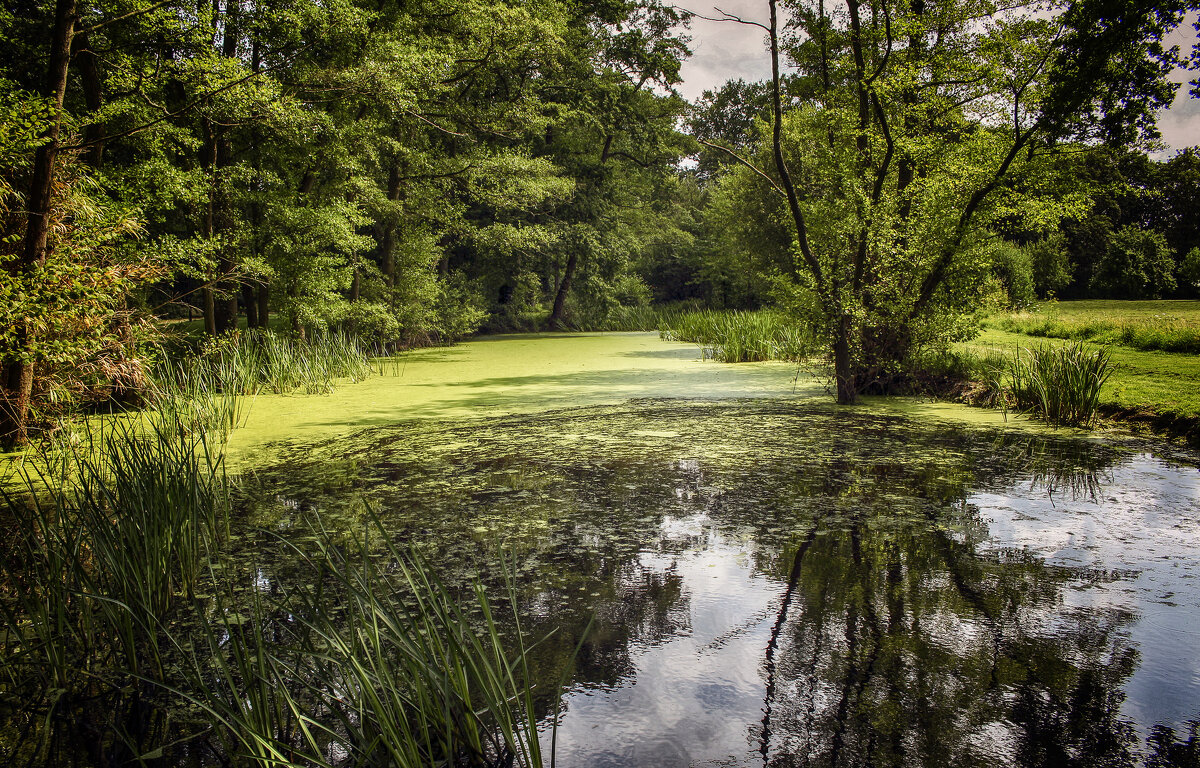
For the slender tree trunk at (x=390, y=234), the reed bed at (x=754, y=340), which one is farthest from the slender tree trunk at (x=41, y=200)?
the slender tree trunk at (x=390, y=234)

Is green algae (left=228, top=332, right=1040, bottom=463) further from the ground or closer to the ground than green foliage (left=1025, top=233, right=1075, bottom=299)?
closer to the ground

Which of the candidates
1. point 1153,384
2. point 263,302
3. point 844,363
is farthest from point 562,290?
point 1153,384

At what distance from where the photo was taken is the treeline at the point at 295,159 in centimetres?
509

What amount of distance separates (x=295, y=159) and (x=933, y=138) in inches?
364

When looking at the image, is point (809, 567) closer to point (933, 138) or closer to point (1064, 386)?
point (1064, 386)

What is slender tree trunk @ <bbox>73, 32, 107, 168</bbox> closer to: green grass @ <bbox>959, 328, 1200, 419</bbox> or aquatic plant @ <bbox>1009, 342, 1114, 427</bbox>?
aquatic plant @ <bbox>1009, 342, 1114, 427</bbox>

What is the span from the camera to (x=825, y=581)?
290 cm

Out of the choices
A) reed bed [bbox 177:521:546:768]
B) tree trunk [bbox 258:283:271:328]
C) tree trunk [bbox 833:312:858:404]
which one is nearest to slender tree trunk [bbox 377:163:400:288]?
tree trunk [bbox 258:283:271:328]

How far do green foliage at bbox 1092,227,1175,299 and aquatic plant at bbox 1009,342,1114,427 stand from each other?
2134 centimetres

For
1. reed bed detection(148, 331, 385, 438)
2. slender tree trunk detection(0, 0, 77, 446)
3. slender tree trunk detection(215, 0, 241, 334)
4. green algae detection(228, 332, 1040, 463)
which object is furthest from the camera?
slender tree trunk detection(215, 0, 241, 334)

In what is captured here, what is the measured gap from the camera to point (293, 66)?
33.8 ft

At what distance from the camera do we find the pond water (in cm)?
190

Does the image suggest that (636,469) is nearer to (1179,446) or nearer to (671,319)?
(1179,446)

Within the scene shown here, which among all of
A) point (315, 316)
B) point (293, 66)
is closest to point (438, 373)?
point (315, 316)
